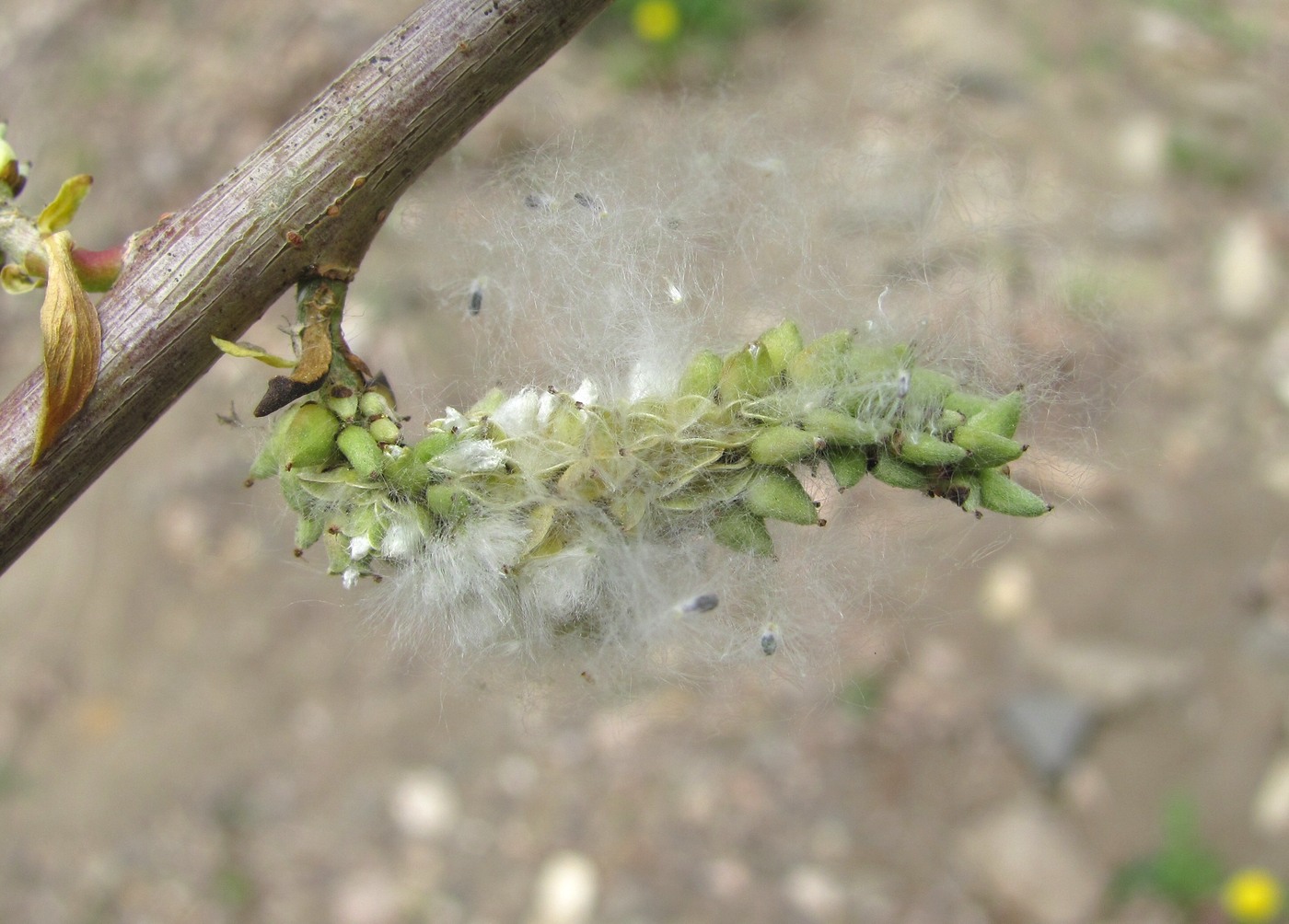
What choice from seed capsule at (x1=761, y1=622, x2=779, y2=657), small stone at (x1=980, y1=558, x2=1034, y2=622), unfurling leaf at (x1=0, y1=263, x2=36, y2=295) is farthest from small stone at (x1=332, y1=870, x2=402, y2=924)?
unfurling leaf at (x1=0, y1=263, x2=36, y2=295)

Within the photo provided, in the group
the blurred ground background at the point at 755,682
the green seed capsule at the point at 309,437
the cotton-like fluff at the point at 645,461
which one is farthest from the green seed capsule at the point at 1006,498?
the blurred ground background at the point at 755,682

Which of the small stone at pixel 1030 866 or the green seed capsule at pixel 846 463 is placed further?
the small stone at pixel 1030 866

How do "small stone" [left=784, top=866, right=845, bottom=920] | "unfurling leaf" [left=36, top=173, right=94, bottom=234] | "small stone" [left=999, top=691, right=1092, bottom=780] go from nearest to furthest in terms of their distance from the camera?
"unfurling leaf" [left=36, top=173, right=94, bottom=234], "small stone" [left=784, top=866, right=845, bottom=920], "small stone" [left=999, top=691, right=1092, bottom=780]

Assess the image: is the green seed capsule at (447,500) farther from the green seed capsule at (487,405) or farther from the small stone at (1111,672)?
the small stone at (1111,672)

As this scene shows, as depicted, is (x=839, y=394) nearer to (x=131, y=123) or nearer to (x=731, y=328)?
(x=731, y=328)

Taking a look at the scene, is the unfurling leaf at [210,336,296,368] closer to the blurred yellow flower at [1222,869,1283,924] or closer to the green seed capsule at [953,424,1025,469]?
the green seed capsule at [953,424,1025,469]

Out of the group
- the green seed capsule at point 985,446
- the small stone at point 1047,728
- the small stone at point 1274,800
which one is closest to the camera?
the green seed capsule at point 985,446
